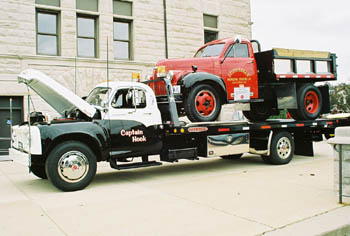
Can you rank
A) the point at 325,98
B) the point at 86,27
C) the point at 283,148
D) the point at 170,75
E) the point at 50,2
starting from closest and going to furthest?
1. the point at 170,75
2. the point at 283,148
3. the point at 325,98
4. the point at 50,2
5. the point at 86,27

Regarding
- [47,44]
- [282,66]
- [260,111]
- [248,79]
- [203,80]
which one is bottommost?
[260,111]

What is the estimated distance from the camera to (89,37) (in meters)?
16.0

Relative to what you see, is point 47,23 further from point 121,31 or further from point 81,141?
point 81,141

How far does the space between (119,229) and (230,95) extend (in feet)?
18.6

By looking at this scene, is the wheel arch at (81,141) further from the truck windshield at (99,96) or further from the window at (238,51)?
the window at (238,51)

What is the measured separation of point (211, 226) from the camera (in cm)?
459

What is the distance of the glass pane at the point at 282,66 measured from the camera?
989 centimetres

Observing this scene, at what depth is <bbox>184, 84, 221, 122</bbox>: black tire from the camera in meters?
8.47

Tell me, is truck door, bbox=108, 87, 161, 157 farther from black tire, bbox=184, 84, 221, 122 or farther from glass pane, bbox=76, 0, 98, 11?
glass pane, bbox=76, 0, 98, 11

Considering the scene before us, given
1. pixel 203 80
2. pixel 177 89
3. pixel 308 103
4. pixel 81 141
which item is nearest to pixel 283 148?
pixel 308 103

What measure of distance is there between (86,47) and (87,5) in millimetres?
1835

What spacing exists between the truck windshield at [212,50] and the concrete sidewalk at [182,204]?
3171mm

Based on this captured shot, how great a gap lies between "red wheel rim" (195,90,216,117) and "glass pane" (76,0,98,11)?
9435 millimetres

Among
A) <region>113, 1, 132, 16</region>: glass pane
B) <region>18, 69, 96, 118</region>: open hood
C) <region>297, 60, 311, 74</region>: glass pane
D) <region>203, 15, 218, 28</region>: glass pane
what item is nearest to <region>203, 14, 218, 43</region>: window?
<region>203, 15, 218, 28</region>: glass pane
